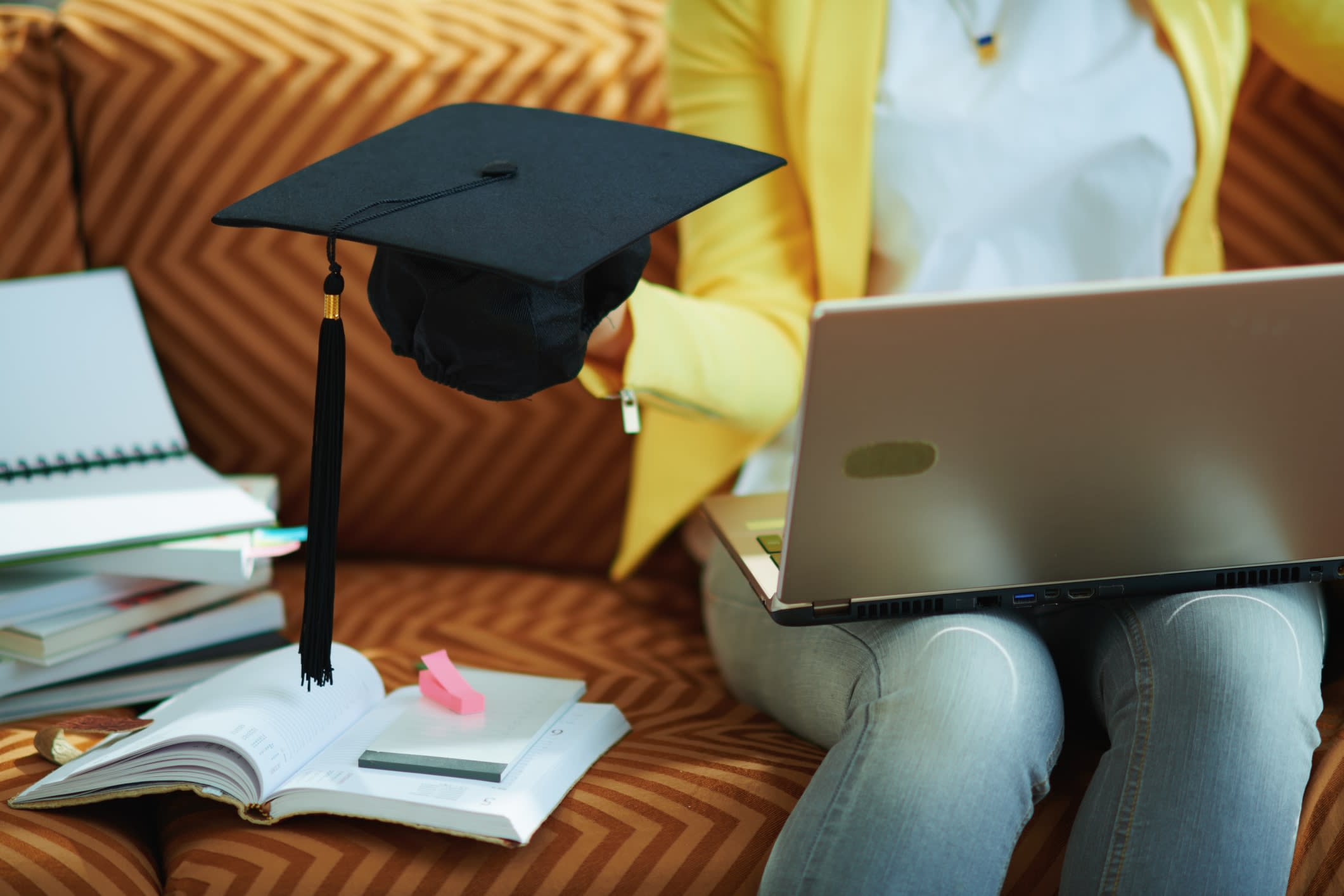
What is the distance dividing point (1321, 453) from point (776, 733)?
40 centimetres

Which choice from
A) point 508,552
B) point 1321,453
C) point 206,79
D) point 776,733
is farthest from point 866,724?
point 206,79

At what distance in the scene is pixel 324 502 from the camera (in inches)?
26.7

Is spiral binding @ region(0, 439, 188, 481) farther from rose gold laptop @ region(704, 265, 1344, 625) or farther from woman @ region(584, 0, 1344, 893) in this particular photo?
rose gold laptop @ region(704, 265, 1344, 625)

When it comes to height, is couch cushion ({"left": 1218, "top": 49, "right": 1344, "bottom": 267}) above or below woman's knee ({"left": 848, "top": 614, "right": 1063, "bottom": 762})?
above

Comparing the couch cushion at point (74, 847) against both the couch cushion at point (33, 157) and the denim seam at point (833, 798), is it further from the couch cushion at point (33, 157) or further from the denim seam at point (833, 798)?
the couch cushion at point (33, 157)

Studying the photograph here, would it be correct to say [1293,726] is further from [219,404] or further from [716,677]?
[219,404]

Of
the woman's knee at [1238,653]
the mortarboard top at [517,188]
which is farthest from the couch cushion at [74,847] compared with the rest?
the woman's knee at [1238,653]

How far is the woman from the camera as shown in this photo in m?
0.68

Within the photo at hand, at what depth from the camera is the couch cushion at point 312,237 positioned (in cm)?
111

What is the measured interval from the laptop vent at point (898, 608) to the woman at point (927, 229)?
2 cm

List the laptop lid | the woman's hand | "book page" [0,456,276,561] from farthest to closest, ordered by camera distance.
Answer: "book page" [0,456,276,561] < the woman's hand < the laptop lid

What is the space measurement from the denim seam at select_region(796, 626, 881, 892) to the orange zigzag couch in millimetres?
315

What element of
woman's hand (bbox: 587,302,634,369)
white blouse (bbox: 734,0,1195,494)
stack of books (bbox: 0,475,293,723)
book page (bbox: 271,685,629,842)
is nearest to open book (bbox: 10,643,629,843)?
book page (bbox: 271,685,629,842)

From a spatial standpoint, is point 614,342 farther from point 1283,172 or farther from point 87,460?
point 1283,172
